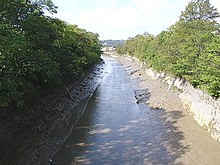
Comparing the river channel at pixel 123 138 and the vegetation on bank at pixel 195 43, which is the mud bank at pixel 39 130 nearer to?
the river channel at pixel 123 138

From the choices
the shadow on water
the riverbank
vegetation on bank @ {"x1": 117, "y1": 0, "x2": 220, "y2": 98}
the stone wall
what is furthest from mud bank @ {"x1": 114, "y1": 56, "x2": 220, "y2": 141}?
the shadow on water

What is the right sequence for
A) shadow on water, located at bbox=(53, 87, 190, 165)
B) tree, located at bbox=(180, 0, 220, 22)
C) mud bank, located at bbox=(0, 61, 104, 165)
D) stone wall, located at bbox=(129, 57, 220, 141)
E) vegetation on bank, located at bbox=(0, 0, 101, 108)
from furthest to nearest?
tree, located at bbox=(180, 0, 220, 22) < stone wall, located at bbox=(129, 57, 220, 141) < shadow on water, located at bbox=(53, 87, 190, 165) < mud bank, located at bbox=(0, 61, 104, 165) < vegetation on bank, located at bbox=(0, 0, 101, 108)

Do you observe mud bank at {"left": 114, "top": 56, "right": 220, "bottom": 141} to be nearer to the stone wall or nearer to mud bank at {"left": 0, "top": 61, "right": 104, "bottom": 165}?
the stone wall

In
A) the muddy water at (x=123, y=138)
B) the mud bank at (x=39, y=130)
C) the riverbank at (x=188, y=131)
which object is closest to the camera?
the mud bank at (x=39, y=130)

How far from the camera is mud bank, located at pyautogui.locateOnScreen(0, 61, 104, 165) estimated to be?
16.1 metres

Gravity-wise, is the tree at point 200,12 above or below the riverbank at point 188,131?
above

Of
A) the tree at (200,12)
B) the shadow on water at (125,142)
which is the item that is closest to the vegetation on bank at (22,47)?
the shadow on water at (125,142)

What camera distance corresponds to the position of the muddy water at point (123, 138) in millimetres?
17844

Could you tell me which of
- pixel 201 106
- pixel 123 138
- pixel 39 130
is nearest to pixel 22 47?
pixel 39 130

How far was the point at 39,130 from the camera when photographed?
2052 centimetres

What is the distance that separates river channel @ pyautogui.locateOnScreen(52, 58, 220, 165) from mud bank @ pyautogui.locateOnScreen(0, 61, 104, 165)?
0.82 m

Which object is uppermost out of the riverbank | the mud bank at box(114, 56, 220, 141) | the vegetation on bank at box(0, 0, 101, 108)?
the vegetation on bank at box(0, 0, 101, 108)

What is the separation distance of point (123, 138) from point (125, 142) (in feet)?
2.77

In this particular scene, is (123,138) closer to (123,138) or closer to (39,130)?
(123,138)
